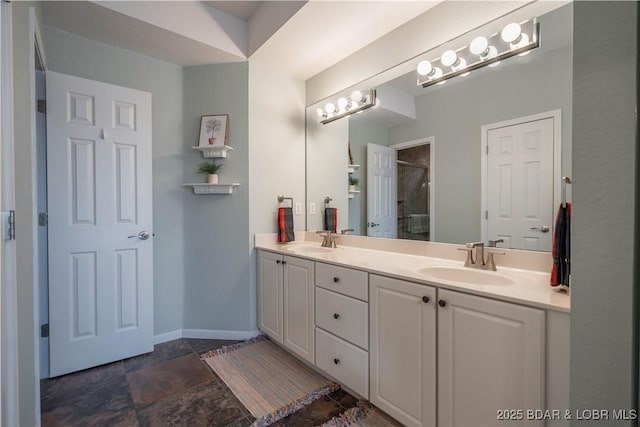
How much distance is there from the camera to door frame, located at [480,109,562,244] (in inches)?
51.9

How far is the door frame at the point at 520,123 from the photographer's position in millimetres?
1319

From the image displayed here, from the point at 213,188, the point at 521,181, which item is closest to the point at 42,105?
the point at 213,188

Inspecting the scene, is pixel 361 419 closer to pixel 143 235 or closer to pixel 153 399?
pixel 153 399

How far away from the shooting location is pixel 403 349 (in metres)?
1.30

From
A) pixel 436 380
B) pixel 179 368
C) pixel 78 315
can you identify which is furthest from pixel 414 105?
pixel 78 315

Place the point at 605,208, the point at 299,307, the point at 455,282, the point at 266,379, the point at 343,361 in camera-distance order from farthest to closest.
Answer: the point at 299,307 < the point at 266,379 < the point at 343,361 < the point at 455,282 < the point at 605,208

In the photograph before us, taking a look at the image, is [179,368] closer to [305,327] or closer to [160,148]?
[305,327]

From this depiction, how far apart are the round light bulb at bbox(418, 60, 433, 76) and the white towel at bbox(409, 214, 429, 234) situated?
2.90ft

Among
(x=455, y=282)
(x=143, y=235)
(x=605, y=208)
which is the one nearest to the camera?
(x=605, y=208)

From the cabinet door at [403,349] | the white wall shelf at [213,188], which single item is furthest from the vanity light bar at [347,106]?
the cabinet door at [403,349]

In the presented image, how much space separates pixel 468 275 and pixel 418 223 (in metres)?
0.52

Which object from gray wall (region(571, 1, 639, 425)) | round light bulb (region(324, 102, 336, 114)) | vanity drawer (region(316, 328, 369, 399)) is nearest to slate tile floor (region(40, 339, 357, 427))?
vanity drawer (region(316, 328, 369, 399))

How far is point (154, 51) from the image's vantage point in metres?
2.18

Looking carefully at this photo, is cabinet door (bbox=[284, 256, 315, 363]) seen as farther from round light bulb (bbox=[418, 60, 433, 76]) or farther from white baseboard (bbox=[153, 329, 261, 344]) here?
round light bulb (bbox=[418, 60, 433, 76])
